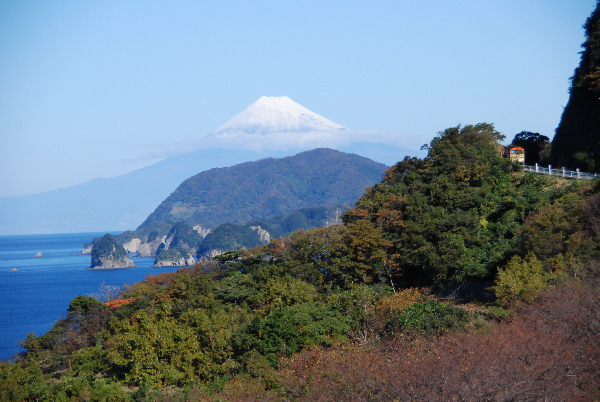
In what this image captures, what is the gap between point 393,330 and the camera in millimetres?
17375

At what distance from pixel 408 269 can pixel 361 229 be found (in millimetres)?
3413

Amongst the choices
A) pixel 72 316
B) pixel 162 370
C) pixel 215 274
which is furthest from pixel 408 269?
pixel 72 316

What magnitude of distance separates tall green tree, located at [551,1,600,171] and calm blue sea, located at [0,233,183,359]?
133ft

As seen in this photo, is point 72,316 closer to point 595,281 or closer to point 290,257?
point 290,257

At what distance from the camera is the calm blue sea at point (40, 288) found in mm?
60812

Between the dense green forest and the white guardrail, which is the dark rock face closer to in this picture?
the dense green forest

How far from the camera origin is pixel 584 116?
111 feet

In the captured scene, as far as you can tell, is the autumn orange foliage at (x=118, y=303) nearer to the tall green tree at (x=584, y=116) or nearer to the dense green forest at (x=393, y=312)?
the dense green forest at (x=393, y=312)

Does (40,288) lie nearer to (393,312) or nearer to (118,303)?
(118,303)

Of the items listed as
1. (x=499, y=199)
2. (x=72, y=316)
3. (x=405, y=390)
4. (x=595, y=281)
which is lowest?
(x=72, y=316)

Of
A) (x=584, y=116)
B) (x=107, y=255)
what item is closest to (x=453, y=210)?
(x=584, y=116)

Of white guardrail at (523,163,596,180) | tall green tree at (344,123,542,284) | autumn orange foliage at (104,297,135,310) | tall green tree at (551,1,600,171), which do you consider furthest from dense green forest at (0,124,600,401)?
tall green tree at (551,1,600,171)

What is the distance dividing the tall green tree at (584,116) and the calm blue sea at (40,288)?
133 feet

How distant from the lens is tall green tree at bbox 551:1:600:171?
1252 inches
